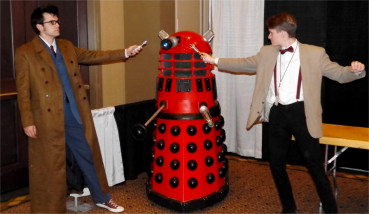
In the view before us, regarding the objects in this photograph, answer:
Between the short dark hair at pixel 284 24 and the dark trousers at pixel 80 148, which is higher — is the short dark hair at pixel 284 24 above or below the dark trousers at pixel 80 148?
above

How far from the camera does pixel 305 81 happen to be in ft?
9.41

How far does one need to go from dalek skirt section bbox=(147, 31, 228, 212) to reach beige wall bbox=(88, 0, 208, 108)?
37.3 inches

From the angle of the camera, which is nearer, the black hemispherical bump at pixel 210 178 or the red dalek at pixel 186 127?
the red dalek at pixel 186 127

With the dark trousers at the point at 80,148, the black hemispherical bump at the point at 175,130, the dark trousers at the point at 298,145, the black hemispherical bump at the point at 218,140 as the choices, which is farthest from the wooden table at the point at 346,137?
the dark trousers at the point at 80,148

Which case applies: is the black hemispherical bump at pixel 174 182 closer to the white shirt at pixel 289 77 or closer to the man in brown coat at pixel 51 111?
the man in brown coat at pixel 51 111

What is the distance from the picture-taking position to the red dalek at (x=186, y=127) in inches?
132

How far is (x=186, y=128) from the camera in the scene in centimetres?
338

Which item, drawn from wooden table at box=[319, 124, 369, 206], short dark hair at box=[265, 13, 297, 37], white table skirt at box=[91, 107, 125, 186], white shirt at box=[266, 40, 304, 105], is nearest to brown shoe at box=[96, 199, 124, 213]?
white table skirt at box=[91, 107, 125, 186]

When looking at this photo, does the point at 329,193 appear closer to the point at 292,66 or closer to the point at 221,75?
the point at 292,66

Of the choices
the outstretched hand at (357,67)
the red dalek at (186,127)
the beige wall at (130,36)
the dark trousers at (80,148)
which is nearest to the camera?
the outstretched hand at (357,67)

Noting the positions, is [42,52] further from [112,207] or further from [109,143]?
[112,207]

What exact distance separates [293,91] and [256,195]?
4.07ft

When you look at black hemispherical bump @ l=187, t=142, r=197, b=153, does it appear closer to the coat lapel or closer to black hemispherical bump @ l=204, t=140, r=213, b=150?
black hemispherical bump @ l=204, t=140, r=213, b=150

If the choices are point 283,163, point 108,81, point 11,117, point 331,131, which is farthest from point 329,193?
point 11,117
